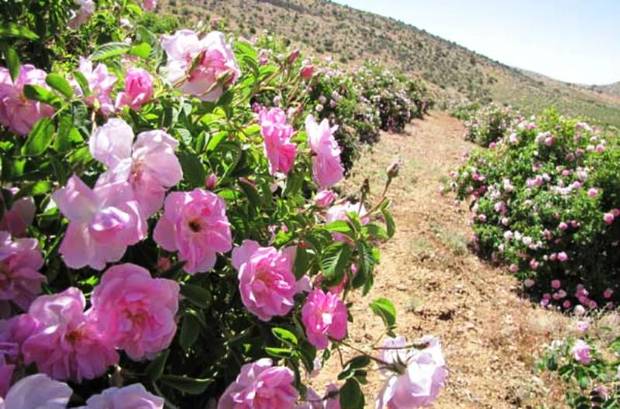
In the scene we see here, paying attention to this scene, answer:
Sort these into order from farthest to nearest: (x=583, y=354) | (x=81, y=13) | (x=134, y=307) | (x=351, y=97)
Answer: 1. (x=351, y=97)
2. (x=583, y=354)
3. (x=81, y=13)
4. (x=134, y=307)

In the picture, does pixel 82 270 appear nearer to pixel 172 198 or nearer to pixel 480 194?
pixel 172 198

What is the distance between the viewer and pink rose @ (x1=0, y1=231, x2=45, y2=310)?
77 centimetres

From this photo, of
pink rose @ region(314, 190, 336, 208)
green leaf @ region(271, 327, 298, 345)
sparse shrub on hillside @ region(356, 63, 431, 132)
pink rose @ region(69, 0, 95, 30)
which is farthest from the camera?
sparse shrub on hillside @ region(356, 63, 431, 132)

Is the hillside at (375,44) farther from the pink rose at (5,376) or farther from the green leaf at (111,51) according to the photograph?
the pink rose at (5,376)

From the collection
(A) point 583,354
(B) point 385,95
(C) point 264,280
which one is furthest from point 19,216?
(B) point 385,95

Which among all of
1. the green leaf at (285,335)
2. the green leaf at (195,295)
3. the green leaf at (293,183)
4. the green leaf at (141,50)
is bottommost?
the green leaf at (285,335)

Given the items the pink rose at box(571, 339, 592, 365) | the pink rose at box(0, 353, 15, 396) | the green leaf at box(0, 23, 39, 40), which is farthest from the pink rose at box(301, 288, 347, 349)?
the pink rose at box(571, 339, 592, 365)

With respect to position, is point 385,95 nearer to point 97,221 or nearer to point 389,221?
point 389,221

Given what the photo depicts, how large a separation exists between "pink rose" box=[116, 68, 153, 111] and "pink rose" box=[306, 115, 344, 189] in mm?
315

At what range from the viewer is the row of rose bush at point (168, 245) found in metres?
0.72

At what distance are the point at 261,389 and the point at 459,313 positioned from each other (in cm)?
391

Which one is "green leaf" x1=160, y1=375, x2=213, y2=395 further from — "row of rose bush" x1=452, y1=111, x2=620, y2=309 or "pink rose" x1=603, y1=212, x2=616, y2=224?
"pink rose" x1=603, y1=212, x2=616, y2=224

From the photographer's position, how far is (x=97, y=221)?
0.67m

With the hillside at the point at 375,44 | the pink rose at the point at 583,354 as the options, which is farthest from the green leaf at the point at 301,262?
the hillside at the point at 375,44
